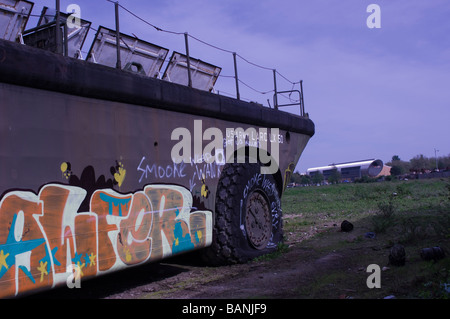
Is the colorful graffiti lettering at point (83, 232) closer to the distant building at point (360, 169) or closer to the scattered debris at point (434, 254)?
the scattered debris at point (434, 254)

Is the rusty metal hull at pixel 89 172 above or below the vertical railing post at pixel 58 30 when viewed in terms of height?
below

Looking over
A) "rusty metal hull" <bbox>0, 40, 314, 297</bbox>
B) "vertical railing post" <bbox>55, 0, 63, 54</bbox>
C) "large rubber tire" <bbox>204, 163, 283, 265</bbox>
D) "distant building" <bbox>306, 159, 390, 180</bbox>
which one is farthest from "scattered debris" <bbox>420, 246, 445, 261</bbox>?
"distant building" <bbox>306, 159, 390, 180</bbox>

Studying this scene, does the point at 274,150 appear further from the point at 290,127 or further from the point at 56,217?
the point at 56,217

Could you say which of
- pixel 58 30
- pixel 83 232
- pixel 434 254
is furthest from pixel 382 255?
pixel 58 30

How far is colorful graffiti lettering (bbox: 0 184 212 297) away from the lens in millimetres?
4027

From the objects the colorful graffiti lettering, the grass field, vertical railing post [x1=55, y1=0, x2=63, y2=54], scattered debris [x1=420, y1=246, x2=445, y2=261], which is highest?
vertical railing post [x1=55, y1=0, x2=63, y2=54]

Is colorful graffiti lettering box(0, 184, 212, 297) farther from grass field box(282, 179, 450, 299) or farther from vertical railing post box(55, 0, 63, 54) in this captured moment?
grass field box(282, 179, 450, 299)

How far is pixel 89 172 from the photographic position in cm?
484

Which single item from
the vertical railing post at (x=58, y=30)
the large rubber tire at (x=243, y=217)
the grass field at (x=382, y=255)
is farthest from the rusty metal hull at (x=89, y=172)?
the grass field at (x=382, y=255)

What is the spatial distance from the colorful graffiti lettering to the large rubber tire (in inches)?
30.8

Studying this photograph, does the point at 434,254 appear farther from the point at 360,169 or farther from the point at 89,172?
the point at 360,169

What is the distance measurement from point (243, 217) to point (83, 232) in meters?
3.21

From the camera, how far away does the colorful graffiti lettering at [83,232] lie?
403cm

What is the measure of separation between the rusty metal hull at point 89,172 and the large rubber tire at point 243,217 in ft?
1.18
